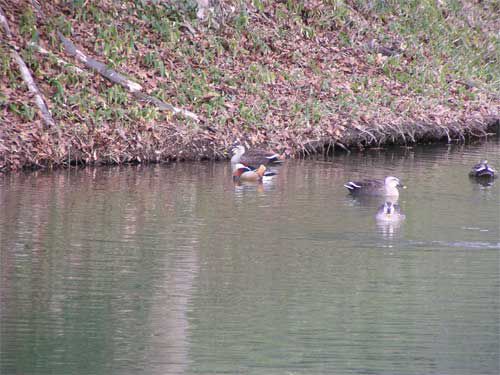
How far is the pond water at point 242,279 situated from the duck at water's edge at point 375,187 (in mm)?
275

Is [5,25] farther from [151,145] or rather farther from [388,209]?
[388,209]

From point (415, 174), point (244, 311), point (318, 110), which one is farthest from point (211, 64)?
point (244, 311)

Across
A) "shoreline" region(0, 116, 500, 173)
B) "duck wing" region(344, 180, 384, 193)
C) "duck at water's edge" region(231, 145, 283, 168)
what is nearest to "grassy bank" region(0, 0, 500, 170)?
"shoreline" region(0, 116, 500, 173)

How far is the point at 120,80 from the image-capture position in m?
24.5

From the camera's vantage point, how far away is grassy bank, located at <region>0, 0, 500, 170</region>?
911 inches

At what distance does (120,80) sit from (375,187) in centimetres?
719

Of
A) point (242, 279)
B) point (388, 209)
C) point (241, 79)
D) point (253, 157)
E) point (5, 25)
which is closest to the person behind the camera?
point (242, 279)

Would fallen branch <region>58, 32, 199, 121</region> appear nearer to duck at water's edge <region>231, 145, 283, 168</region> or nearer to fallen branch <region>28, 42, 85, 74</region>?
fallen branch <region>28, 42, 85, 74</region>

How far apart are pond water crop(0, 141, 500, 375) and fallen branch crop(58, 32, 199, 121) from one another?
4.01 m

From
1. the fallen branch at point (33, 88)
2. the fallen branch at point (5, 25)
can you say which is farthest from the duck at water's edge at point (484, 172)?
the fallen branch at point (5, 25)

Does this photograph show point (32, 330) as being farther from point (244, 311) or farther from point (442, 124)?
point (442, 124)

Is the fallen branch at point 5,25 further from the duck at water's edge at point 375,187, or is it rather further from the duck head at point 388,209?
the duck head at point 388,209

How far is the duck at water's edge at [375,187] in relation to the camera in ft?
63.0

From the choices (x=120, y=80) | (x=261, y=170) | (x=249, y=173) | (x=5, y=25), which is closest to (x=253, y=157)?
(x=261, y=170)
